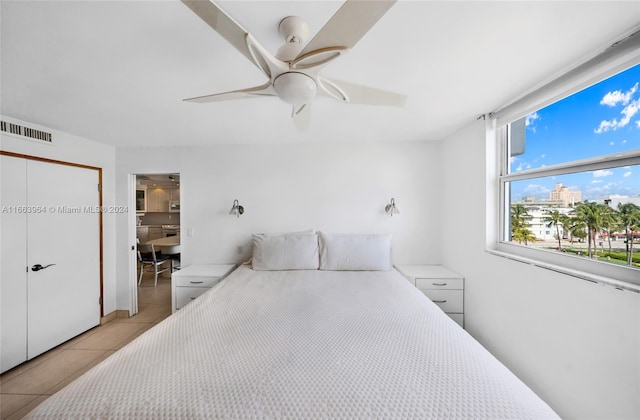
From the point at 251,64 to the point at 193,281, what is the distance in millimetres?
2191

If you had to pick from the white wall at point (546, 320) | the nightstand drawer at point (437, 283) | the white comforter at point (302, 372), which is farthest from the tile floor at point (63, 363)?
the white wall at point (546, 320)

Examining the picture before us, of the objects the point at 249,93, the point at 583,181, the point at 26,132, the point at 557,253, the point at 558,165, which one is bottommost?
the point at 557,253

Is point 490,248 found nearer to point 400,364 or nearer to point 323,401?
point 400,364

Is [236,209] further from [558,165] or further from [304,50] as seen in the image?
[558,165]

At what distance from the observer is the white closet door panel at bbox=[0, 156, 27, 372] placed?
6.12 ft

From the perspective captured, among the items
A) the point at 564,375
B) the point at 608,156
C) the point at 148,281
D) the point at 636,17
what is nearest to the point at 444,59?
the point at 636,17

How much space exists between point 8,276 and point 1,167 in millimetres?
914

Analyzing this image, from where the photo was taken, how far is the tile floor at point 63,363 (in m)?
1.66

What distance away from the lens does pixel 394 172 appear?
2.75m

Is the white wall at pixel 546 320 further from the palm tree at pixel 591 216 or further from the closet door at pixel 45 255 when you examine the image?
the closet door at pixel 45 255

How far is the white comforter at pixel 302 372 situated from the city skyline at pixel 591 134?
115 centimetres

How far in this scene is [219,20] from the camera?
0.66 metres

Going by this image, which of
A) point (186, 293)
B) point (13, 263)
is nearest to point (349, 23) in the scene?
point (186, 293)

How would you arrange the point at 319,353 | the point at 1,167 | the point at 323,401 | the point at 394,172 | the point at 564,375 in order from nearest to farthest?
the point at 323,401, the point at 319,353, the point at 564,375, the point at 1,167, the point at 394,172
